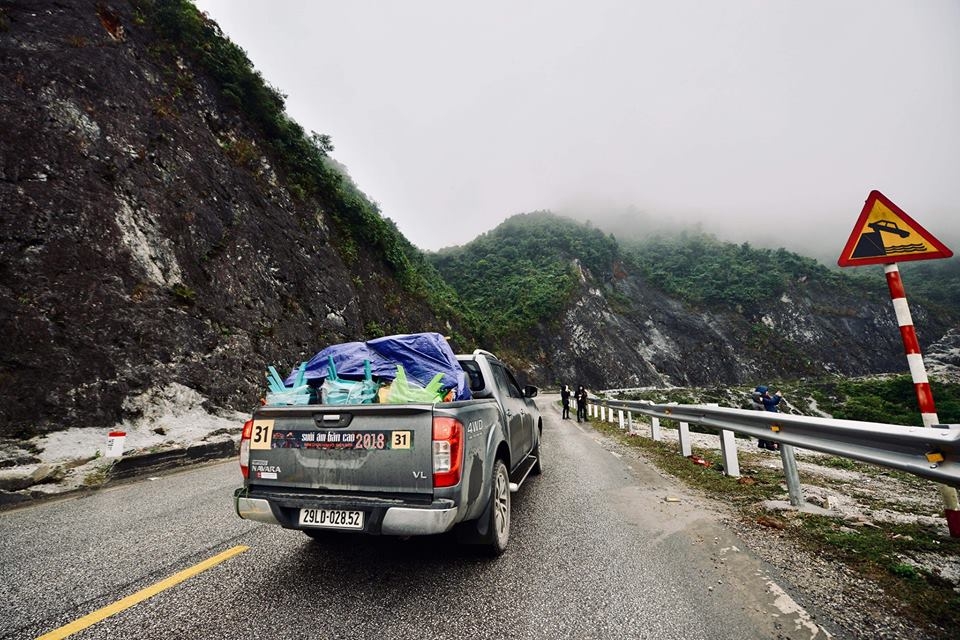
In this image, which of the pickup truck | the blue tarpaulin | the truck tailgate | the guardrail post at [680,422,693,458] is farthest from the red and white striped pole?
the guardrail post at [680,422,693,458]

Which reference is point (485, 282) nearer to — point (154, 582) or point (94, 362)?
point (94, 362)

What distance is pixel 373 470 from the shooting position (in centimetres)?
284

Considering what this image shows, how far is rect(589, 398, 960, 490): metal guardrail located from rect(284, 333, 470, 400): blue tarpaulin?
3.29 m

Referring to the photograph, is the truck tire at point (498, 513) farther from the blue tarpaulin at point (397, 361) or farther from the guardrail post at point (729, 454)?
the guardrail post at point (729, 454)

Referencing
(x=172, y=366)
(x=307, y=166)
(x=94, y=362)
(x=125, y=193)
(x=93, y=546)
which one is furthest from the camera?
(x=307, y=166)

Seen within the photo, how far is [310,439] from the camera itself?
3008mm

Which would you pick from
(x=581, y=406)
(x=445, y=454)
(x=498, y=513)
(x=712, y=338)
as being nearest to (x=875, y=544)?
(x=498, y=513)

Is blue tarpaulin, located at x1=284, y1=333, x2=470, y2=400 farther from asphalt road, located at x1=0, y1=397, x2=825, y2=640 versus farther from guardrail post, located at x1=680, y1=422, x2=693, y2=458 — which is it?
guardrail post, located at x1=680, y1=422, x2=693, y2=458

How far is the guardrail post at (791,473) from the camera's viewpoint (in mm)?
4422

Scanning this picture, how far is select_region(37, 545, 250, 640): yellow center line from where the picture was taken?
2.40 m

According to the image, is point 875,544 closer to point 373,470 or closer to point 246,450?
point 373,470

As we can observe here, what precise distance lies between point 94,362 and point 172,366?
1.70 m

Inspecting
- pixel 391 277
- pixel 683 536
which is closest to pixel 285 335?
pixel 391 277

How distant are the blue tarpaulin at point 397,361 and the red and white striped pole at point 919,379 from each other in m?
3.80
